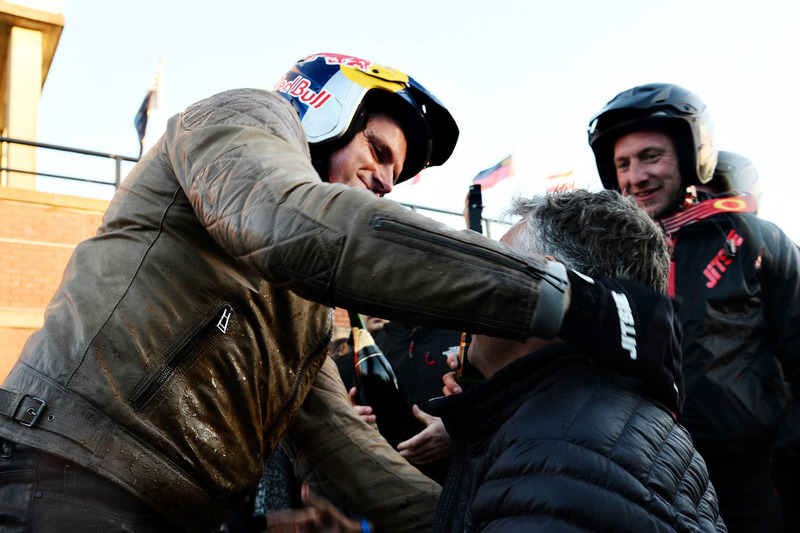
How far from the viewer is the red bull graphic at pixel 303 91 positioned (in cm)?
264

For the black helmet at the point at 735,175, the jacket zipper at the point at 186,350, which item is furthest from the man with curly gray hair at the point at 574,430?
the black helmet at the point at 735,175

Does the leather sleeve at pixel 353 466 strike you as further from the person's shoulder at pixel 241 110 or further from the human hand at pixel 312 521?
the person's shoulder at pixel 241 110

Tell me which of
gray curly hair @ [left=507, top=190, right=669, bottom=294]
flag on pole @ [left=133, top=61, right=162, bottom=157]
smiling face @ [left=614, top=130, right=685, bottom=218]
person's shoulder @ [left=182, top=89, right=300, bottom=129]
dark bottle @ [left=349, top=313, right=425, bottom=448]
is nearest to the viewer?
person's shoulder @ [left=182, top=89, right=300, bottom=129]

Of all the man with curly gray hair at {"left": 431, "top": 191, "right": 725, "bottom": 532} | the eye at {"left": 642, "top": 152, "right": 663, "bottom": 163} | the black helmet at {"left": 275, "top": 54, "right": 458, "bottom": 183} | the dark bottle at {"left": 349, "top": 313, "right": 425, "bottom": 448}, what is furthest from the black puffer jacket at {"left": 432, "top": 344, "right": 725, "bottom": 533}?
the dark bottle at {"left": 349, "top": 313, "right": 425, "bottom": 448}

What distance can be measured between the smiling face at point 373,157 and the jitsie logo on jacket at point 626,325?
4.39ft

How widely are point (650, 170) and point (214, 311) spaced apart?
115 inches

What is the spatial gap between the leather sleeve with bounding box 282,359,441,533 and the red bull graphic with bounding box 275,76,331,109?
1.03 m

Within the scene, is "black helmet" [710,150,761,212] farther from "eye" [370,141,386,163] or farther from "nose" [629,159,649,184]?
"eye" [370,141,386,163]

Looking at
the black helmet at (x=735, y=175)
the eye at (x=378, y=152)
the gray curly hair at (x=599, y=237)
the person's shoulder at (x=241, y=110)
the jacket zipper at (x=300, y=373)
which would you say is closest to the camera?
the person's shoulder at (x=241, y=110)

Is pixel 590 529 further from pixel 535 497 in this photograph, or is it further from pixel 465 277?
pixel 465 277

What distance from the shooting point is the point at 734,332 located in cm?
319

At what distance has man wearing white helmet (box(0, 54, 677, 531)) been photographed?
126cm

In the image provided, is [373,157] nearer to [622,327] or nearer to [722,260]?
[622,327]

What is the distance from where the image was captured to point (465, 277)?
124cm
